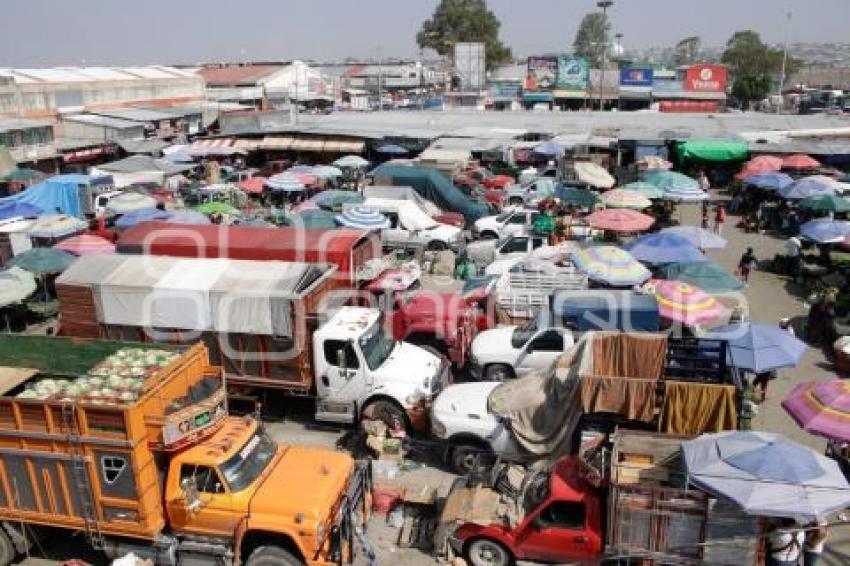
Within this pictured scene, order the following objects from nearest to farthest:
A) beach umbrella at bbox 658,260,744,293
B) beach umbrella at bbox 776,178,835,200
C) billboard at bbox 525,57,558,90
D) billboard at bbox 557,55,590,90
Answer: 1. beach umbrella at bbox 658,260,744,293
2. beach umbrella at bbox 776,178,835,200
3. billboard at bbox 557,55,590,90
4. billboard at bbox 525,57,558,90

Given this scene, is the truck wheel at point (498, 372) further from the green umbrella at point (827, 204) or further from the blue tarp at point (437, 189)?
the green umbrella at point (827, 204)

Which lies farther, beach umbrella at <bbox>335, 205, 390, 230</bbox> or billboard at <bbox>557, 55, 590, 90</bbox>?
billboard at <bbox>557, 55, 590, 90</bbox>

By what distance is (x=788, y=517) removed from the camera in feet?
23.1

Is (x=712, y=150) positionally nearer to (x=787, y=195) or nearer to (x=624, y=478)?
(x=787, y=195)

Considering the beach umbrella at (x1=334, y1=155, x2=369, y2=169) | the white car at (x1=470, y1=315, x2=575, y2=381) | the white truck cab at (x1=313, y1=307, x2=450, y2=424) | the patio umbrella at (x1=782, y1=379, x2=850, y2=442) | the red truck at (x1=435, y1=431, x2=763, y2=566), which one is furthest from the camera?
the beach umbrella at (x1=334, y1=155, x2=369, y2=169)

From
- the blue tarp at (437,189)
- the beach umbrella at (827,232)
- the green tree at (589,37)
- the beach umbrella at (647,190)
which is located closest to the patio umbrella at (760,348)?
the beach umbrella at (827,232)

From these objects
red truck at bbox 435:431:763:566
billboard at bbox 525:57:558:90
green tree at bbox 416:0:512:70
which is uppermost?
green tree at bbox 416:0:512:70

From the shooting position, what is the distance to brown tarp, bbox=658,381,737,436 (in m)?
9.81

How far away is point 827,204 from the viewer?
22.6m

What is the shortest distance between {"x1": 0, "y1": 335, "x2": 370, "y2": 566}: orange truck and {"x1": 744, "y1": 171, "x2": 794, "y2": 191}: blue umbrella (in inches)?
938

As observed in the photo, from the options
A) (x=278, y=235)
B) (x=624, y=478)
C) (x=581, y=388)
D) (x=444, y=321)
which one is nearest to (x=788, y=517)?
(x=624, y=478)

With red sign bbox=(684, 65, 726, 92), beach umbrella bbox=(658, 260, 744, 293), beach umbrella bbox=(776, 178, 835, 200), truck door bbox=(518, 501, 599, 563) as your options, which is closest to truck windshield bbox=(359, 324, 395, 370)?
truck door bbox=(518, 501, 599, 563)

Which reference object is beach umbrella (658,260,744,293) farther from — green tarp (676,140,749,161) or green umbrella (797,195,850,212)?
green tarp (676,140,749,161)

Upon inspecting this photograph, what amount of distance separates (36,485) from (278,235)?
8914mm
